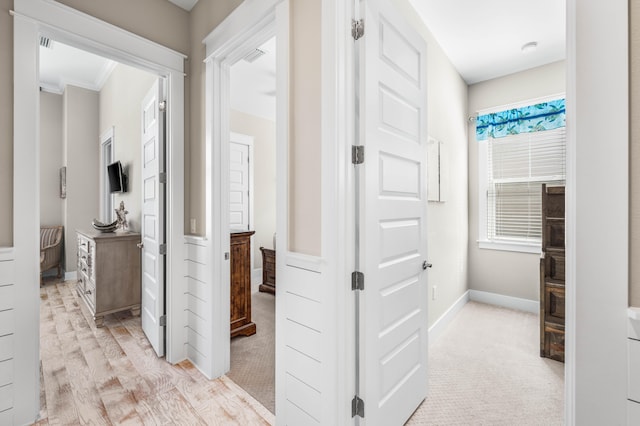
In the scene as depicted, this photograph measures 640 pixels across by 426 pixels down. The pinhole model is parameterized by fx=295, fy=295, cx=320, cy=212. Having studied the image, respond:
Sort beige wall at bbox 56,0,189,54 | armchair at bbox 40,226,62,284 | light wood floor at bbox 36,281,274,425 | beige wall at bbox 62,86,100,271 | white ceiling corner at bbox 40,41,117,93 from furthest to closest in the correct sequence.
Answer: beige wall at bbox 62,86,100,271
armchair at bbox 40,226,62,284
white ceiling corner at bbox 40,41,117,93
beige wall at bbox 56,0,189,54
light wood floor at bbox 36,281,274,425

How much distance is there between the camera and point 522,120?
3451 mm

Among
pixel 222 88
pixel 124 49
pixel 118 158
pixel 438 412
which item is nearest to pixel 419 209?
pixel 438 412

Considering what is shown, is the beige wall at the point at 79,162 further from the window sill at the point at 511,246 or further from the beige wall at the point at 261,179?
the window sill at the point at 511,246

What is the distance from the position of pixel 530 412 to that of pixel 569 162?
1.83m

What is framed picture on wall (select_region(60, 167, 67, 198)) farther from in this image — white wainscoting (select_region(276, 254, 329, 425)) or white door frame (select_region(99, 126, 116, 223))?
white wainscoting (select_region(276, 254, 329, 425))

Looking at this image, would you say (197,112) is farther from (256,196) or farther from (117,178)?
(256,196)

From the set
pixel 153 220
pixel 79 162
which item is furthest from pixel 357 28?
pixel 79 162

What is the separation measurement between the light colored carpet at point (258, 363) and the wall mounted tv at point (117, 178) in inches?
94.2

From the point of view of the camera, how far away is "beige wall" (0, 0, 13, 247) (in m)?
1.58

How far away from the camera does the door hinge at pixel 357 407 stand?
4.56 feet

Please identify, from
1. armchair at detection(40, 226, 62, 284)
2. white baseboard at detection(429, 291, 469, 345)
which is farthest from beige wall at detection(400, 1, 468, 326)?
armchair at detection(40, 226, 62, 284)

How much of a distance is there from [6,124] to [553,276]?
383 centimetres

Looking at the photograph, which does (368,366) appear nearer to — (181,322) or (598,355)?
(598,355)

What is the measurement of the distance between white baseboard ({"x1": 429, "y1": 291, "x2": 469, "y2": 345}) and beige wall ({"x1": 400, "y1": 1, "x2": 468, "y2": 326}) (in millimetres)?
47
